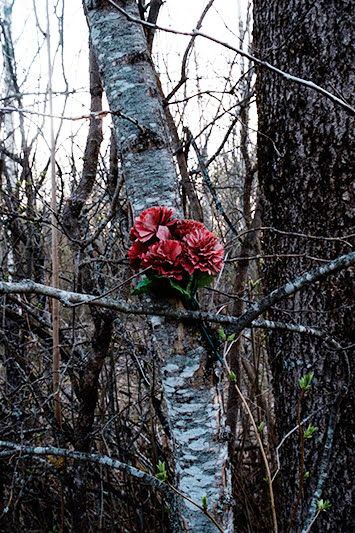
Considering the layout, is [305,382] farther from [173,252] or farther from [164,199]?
[164,199]

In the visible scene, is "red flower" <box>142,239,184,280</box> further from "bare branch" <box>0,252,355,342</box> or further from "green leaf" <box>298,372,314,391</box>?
"green leaf" <box>298,372,314,391</box>

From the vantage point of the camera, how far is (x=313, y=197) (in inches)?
69.8

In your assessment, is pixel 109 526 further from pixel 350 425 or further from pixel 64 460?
pixel 350 425

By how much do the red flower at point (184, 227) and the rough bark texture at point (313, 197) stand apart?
24.2 inches

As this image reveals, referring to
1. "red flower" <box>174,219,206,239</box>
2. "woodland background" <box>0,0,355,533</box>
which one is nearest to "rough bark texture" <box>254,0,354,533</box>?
"woodland background" <box>0,0,355,533</box>

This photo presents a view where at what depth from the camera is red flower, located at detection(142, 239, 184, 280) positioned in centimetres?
117

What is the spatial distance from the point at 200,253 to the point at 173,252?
0.07m

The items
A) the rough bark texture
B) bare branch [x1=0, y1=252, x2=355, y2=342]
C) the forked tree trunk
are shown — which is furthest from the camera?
the rough bark texture

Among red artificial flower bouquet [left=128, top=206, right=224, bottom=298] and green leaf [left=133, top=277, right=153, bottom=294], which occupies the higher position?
red artificial flower bouquet [left=128, top=206, right=224, bottom=298]

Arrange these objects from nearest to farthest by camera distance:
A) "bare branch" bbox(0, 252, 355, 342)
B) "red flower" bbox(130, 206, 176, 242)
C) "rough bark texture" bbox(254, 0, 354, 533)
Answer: "bare branch" bbox(0, 252, 355, 342) → "red flower" bbox(130, 206, 176, 242) → "rough bark texture" bbox(254, 0, 354, 533)

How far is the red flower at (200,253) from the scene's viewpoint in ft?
3.90

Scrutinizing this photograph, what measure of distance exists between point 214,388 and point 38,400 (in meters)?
1.60

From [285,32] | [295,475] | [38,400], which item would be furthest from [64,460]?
[285,32]

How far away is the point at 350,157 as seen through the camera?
1.69m
